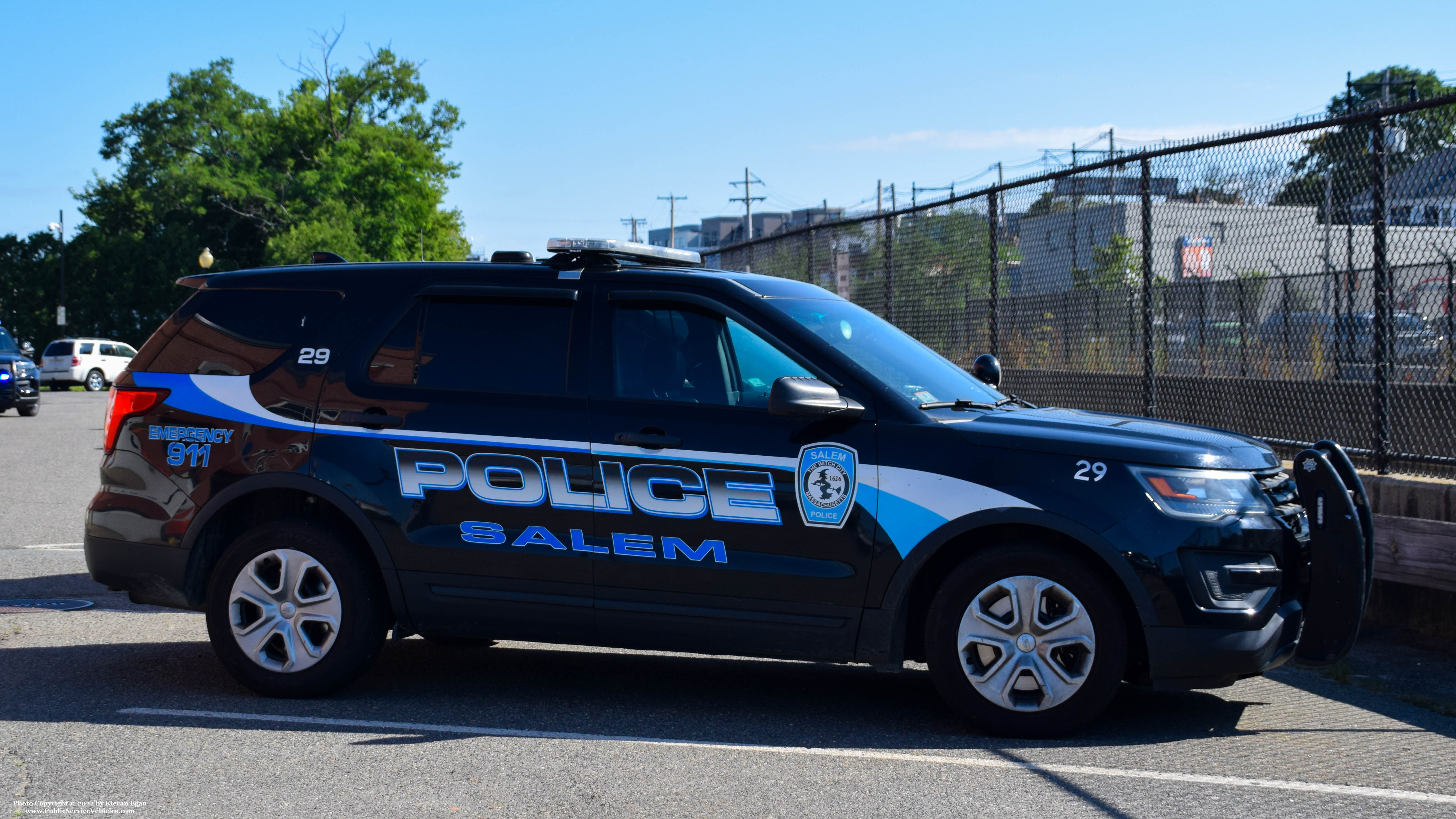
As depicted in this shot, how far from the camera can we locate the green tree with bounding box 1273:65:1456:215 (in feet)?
22.1

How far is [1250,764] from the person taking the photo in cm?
475

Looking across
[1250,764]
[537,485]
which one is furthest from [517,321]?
[1250,764]

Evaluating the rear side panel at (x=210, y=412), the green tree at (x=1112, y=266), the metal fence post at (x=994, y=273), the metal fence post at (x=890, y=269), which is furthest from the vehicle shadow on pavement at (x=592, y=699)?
the metal fence post at (x=890, y=269)

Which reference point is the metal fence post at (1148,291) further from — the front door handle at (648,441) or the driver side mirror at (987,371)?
the front door handle at (648,441)

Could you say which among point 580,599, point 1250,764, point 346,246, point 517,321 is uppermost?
point 346,246

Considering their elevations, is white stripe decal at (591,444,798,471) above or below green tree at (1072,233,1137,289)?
below

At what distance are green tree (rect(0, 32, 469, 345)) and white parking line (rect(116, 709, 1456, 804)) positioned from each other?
2267 inches

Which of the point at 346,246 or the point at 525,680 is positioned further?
the point at 346,246

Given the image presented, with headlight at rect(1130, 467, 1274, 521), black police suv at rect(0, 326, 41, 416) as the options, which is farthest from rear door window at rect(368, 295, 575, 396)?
black police suv at rect(0, 326, 41, 416)

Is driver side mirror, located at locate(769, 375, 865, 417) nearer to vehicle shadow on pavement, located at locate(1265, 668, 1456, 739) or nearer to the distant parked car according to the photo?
vehicle shadow on pavement, located at locate(1265, 668, 1456, 739)

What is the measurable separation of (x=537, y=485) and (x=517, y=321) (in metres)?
0.76

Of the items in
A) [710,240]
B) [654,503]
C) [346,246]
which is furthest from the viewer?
[710,240]

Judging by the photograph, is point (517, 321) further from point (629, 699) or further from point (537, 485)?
point (629, 699)

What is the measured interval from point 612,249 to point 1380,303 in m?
4.17
